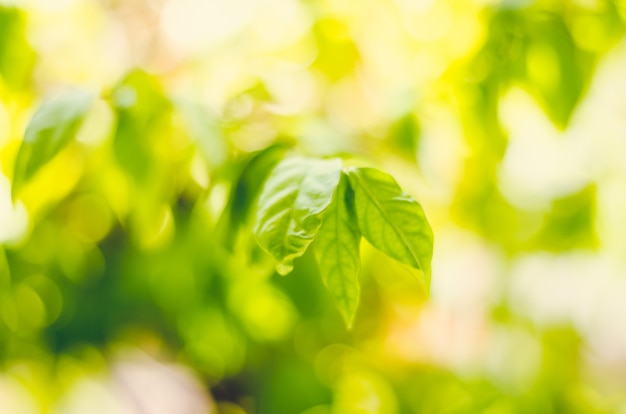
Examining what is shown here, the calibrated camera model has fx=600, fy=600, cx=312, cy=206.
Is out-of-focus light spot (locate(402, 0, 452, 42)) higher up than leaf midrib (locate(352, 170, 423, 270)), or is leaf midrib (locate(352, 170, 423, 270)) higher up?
out-of-focus light spot (locate(402, 0, 452, 42))

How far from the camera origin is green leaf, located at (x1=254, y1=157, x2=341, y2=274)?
375 millimetres

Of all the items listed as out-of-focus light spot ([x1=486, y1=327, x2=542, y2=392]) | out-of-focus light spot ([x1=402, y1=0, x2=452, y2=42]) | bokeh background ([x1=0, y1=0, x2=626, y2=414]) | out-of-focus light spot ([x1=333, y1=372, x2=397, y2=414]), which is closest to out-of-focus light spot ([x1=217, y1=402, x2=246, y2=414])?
bokeh background ([x1=0, y1=0, x2=626, y2=414])

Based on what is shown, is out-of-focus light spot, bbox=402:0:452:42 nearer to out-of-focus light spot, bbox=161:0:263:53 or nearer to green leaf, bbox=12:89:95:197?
out-of-focus light spot, bbox=161:0:263:53

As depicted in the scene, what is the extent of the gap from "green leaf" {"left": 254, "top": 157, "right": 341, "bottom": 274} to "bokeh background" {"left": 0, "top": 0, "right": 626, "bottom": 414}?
0.10 meters

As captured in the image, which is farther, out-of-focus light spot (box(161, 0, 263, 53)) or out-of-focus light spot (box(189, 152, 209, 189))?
out-of-focus light spot (box(161, 0, 263, 53))

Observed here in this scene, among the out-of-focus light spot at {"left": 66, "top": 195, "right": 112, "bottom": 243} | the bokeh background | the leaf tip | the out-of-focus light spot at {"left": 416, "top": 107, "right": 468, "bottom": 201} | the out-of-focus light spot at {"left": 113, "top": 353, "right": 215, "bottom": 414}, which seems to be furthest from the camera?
the out-of-focus light spot at {"left": 113, "top": 353, "right": 215, "bottom": 414}

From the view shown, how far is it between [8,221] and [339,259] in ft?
1.65

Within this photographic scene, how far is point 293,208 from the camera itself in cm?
39

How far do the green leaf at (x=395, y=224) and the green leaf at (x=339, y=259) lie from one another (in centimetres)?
1

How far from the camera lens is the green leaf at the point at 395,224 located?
387 millimetres

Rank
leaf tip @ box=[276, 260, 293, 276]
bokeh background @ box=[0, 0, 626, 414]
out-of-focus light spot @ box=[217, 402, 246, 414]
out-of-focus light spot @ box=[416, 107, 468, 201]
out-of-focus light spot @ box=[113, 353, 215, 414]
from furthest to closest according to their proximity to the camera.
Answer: out-of-focus light spot @ box=[113, 353, 215, 414] → out-of-focus light spot @ box=[217, 402, 246, 414] → out-of-focus light spot @ box=[416, 107, 468, 201] → bokeh background @ box=[0, 0, 626, 414] → leaf tip @ box=[276, 260, 293, 276]

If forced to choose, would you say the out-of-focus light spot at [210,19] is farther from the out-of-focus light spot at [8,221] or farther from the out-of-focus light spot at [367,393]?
the out-of-focus light spot at [367,393]

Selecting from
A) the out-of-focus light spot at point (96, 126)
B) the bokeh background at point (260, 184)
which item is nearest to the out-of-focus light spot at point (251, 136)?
the bokeh background at point (260, 184)

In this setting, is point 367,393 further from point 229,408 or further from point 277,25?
point 277,25
